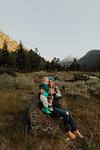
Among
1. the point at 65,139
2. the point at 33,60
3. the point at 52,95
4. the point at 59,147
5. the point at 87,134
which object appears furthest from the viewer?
the point at 33,60

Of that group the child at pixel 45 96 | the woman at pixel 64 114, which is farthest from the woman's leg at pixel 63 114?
the child at pixel 45 96

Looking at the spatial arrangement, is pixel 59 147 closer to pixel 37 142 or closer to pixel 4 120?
pixel 37 142

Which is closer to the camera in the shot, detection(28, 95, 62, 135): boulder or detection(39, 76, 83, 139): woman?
detection(28, 95, 62, 135): boulder

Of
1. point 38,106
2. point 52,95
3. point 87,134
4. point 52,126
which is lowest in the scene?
point 87,134

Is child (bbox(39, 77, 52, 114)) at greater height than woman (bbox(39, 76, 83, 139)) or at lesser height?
greater

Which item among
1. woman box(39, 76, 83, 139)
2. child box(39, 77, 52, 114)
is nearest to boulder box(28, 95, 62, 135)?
child box(39, 77, 52, 114)

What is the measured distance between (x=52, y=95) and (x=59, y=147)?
1.37 metres

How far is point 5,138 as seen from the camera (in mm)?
2191

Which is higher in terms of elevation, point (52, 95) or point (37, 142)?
point (52, 95)

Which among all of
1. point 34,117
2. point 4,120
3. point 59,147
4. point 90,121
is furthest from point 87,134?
point 4,120

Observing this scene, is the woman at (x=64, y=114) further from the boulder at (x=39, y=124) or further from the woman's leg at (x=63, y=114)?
the boulder at (x=39, y=124)

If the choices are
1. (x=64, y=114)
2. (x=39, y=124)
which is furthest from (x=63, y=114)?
(x=39, y=124)

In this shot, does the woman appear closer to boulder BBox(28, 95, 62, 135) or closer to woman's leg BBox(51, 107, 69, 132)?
woman's leg BBox(51, 107, 69, 132)

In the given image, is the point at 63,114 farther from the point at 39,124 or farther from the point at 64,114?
the point at 39,124
